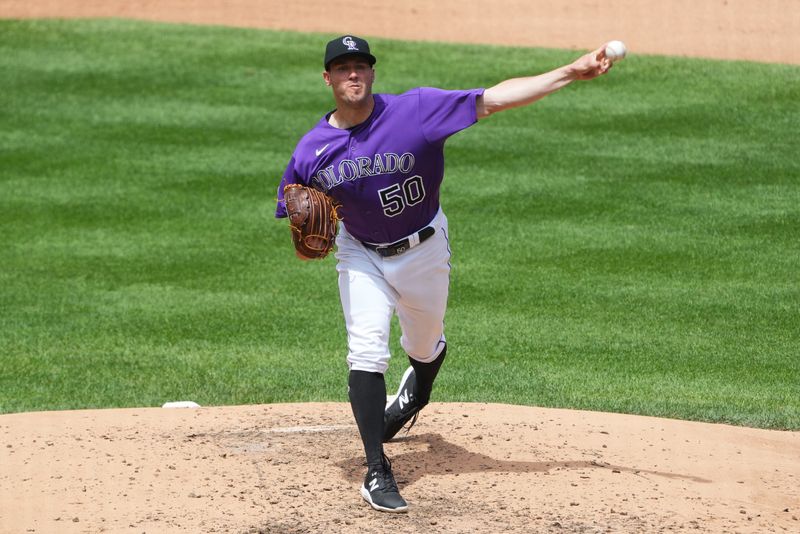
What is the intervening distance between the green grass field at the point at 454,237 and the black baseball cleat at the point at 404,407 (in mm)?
1136

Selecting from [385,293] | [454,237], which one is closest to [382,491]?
[385,293]

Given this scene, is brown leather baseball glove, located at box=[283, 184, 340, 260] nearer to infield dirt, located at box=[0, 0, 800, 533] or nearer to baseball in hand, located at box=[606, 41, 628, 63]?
infield dirt, located at box=[0, 0, 800, 533]

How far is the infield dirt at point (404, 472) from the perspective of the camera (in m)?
4.87

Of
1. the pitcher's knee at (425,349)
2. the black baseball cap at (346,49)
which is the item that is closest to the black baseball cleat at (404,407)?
the pitcher's knee at (425,349)

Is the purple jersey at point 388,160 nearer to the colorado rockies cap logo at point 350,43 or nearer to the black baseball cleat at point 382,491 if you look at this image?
the colorado rockies cap logo at point 350,43

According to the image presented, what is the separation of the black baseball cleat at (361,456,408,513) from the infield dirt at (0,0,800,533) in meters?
0.05

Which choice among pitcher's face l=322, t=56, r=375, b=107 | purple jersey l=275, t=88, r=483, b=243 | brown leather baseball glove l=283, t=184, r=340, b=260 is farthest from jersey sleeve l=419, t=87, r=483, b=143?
brown leather baseball glove l=283, t=184, r=340, b=260

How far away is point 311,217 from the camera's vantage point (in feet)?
17.3

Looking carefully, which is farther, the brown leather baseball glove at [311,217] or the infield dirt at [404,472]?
the brown leather baseball glove at [311,217]

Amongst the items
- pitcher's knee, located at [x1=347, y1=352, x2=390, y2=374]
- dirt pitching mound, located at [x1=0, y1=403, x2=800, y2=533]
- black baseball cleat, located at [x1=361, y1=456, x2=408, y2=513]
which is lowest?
dirt pitching mound, located at [x1=0, y1=403, x2=800, y2=533]

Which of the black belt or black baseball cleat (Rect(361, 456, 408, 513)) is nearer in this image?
black baseball cleat (Rect(361, 456, 408, 513))

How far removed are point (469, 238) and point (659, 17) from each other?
729 centimetres

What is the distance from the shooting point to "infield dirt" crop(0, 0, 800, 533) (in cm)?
487

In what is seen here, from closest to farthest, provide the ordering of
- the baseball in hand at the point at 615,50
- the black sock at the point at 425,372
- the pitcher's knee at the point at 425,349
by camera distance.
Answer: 1. the baseball in hand at the point at 615,50
2. the pitcher's knee at the point at 425,349
3. the black sock at the point at 425,372
